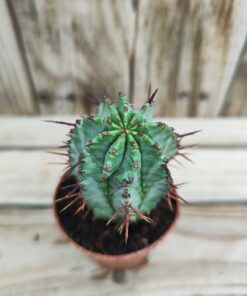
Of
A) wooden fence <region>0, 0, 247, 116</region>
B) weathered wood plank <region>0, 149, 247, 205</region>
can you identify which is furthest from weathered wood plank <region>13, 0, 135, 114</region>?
weathered wood plank <region>0, 149, 247, 205</region>

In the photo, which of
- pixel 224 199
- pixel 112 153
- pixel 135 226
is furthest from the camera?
pixel 224 199

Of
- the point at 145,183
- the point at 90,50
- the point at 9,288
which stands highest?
the point at 90,50

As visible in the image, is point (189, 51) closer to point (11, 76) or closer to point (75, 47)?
point (75, 47)

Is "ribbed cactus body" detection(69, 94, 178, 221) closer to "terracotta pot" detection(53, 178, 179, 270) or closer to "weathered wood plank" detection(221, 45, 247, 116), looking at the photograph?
"terracotta pot" detection(53, 178, 179, 270)

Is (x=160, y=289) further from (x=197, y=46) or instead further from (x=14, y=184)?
(x=197, y=46)

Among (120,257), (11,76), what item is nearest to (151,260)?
(120,257)

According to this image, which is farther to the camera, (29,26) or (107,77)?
(107,77)

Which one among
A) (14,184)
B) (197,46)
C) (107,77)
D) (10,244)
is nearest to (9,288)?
(10,244)
